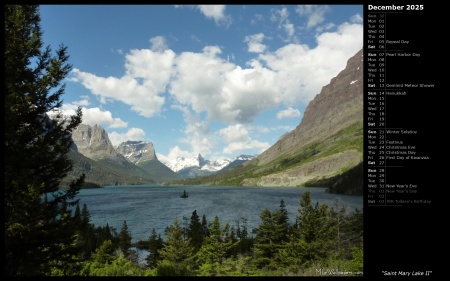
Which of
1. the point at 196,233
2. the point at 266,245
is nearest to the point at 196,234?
the point at 196,233

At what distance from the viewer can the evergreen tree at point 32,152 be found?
36.5 ft

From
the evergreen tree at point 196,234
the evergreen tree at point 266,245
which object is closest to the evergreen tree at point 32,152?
the evergreen tree at point 266,245

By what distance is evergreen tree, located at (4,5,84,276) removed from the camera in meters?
11.1

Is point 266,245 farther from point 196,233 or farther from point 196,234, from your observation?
point 196,233

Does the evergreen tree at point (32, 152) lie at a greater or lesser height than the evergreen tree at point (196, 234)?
greater

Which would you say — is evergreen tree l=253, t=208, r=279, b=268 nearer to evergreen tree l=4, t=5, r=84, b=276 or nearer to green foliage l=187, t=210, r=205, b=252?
green foliage l=187, t=210, r=205, b=252

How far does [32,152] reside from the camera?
1278 centimetres

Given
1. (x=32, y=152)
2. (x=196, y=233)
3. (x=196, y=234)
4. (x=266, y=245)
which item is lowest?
(x=196, y=234)

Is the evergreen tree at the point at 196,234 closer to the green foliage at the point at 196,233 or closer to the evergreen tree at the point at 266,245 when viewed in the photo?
the green foliage at the point at 196,233

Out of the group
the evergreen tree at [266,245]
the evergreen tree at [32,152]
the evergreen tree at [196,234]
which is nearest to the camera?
the evergreen tree at [32,152]
